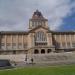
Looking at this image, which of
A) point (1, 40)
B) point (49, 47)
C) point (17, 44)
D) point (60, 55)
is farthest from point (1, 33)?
point (60, 55)

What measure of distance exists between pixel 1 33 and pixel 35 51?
55.9 ft

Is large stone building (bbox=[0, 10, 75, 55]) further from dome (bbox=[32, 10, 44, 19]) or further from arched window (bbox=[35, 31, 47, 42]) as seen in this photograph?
dome (bbox=[32, 10, 44, 19])

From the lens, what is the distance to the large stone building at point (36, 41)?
75.2 metres

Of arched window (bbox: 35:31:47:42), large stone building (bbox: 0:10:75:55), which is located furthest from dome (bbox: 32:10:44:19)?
arched window (bbox: 35:31:47:42)

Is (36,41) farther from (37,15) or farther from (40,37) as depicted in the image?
(37,15)

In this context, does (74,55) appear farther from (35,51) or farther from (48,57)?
(35,51)

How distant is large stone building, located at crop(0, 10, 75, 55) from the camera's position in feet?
247

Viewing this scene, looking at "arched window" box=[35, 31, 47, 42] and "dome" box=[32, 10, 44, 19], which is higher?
"dome" box=[32, 10, 44, 19]

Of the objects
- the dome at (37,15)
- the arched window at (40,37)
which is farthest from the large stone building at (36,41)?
the dome at (37,15)

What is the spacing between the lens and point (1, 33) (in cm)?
8019

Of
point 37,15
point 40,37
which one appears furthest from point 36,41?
point 37,15

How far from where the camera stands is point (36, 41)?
3029 inches

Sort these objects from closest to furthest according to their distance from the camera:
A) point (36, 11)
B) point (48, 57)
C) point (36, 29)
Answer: point (48, 57)
point (36, 29)
point (36, 11)

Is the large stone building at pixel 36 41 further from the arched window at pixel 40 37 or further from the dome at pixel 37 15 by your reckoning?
the dome at pixel 37 15
